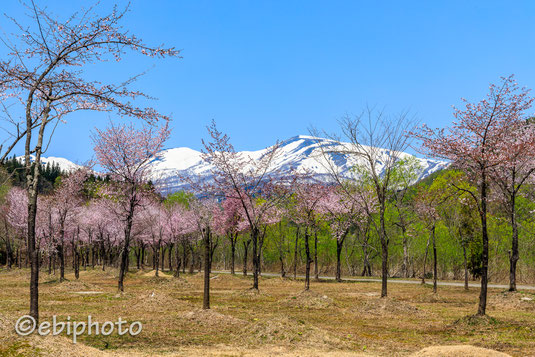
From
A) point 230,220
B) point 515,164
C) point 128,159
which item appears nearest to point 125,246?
point 128,159

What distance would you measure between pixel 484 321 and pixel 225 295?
608 inches

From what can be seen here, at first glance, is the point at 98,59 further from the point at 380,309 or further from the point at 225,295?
the point at 225,295

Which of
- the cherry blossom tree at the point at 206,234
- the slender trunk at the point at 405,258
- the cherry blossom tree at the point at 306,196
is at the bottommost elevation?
the slender trunk at the point at 405,258

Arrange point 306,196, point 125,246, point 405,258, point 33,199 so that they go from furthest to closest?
point 405,258 → point 306,196 → point 125,246 → point 33,199

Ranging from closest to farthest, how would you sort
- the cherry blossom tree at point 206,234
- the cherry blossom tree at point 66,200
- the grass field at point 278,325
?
the grass field at point 278,325, the cherry blossom tree at point 206,234, the cherry blossom tree at point 66,200

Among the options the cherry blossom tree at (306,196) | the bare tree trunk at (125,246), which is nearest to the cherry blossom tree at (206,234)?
the bare tree trunk at (125,246)

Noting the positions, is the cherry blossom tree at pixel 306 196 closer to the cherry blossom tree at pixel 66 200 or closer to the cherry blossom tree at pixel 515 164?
the cherry blossom tree at pixel 515 164

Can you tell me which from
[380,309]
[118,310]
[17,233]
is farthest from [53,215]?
[380,309]

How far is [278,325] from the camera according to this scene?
526 inches

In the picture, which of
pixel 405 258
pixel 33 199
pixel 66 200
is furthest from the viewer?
pixel 405 258

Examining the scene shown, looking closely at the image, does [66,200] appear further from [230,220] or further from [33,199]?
[33,199]

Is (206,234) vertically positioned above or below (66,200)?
below

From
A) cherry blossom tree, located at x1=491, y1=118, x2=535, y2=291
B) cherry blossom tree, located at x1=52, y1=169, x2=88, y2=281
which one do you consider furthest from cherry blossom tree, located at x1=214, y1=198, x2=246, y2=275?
cherry blossom tree, located at x1=491, y1=118, x2=535, y2=291

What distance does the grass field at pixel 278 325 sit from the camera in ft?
38.8
